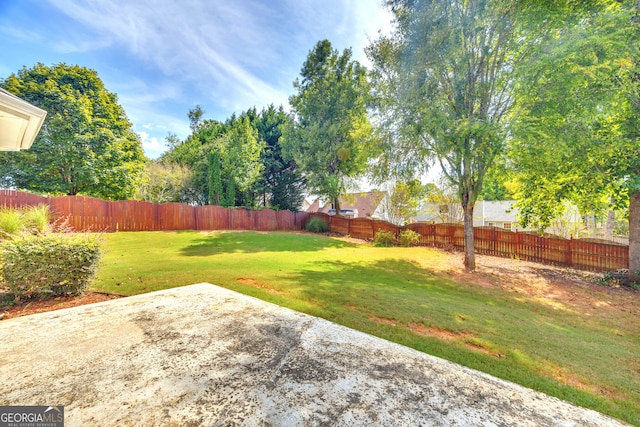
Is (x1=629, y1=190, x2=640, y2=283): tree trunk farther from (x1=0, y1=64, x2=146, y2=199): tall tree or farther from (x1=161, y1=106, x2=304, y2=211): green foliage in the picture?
(x1=0, y1=64, x2=146, y2=199): tall tree

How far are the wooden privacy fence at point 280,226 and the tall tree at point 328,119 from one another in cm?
321

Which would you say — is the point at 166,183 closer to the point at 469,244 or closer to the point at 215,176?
the point at 215,176

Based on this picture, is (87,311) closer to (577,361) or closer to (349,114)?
(577,361)

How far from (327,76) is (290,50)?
322 inches

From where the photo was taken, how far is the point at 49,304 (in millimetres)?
3395

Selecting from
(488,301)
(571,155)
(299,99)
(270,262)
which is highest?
(299,99)

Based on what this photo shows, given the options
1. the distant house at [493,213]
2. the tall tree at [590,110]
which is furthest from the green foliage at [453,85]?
the distant house at [493,213]

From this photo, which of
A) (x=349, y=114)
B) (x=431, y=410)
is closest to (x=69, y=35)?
(x=431, y=410)

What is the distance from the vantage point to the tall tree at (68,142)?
533 inches

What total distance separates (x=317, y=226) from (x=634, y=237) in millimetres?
13684

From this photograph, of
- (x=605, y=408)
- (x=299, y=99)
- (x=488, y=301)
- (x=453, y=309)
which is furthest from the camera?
(x=299, y=99)

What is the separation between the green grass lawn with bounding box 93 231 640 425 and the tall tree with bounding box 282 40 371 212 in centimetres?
1031

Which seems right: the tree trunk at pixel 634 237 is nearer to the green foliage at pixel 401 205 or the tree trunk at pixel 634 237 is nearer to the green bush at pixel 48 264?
the green foliage at pixel 401 205

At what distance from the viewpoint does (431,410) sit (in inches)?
55.2
